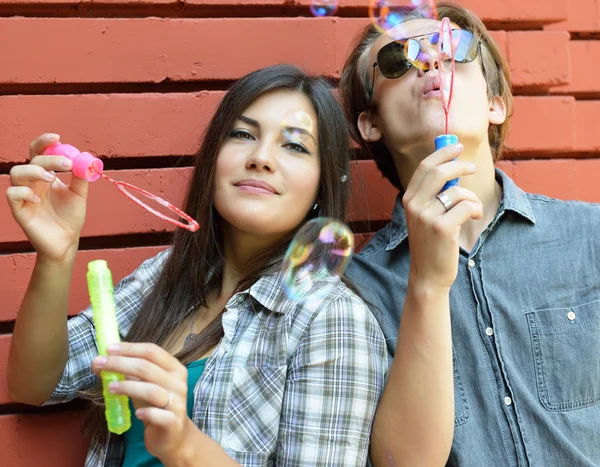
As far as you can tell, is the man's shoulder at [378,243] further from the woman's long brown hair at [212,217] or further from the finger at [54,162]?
the finger at [54,162]

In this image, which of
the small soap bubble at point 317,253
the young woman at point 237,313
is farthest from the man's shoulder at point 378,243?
the young woman at point 237,313

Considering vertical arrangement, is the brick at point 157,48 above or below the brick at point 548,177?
above

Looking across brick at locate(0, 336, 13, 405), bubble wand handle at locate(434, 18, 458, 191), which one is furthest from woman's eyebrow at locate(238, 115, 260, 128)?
brick at locate(0, 336, 13, 405)

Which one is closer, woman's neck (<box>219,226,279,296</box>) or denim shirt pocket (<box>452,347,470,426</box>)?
denim shirt pocket (<box>452,347,470,426</box>)

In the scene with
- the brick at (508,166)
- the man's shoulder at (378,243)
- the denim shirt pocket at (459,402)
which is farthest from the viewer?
the brick at (508,166)

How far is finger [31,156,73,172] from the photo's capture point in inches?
78.4

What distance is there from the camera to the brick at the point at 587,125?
11.0ft

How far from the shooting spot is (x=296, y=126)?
2492 mm

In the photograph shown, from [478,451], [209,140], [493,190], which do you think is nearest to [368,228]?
[493,190]

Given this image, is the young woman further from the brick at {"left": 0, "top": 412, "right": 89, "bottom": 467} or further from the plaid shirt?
the brick at {"left": 0, "top": 412, "right": 89, "bottom": 467}

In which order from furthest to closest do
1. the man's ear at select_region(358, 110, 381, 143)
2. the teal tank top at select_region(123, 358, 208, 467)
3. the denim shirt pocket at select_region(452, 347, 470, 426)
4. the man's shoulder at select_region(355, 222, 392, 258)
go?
the man's ear at select_region(358, 110, 381, 143) < the man's shoulder at select_region(355, 222, 392, 258) < the denim shirt pocket at select_region(452, 347, 470, 426) < the teal tank top at select_region(123, 358, 208, 467)

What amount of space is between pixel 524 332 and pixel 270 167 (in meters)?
0.96

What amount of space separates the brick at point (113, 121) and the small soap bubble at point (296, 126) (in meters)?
0.59

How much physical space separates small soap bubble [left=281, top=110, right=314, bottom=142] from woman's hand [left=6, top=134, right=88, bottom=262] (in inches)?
26.0
